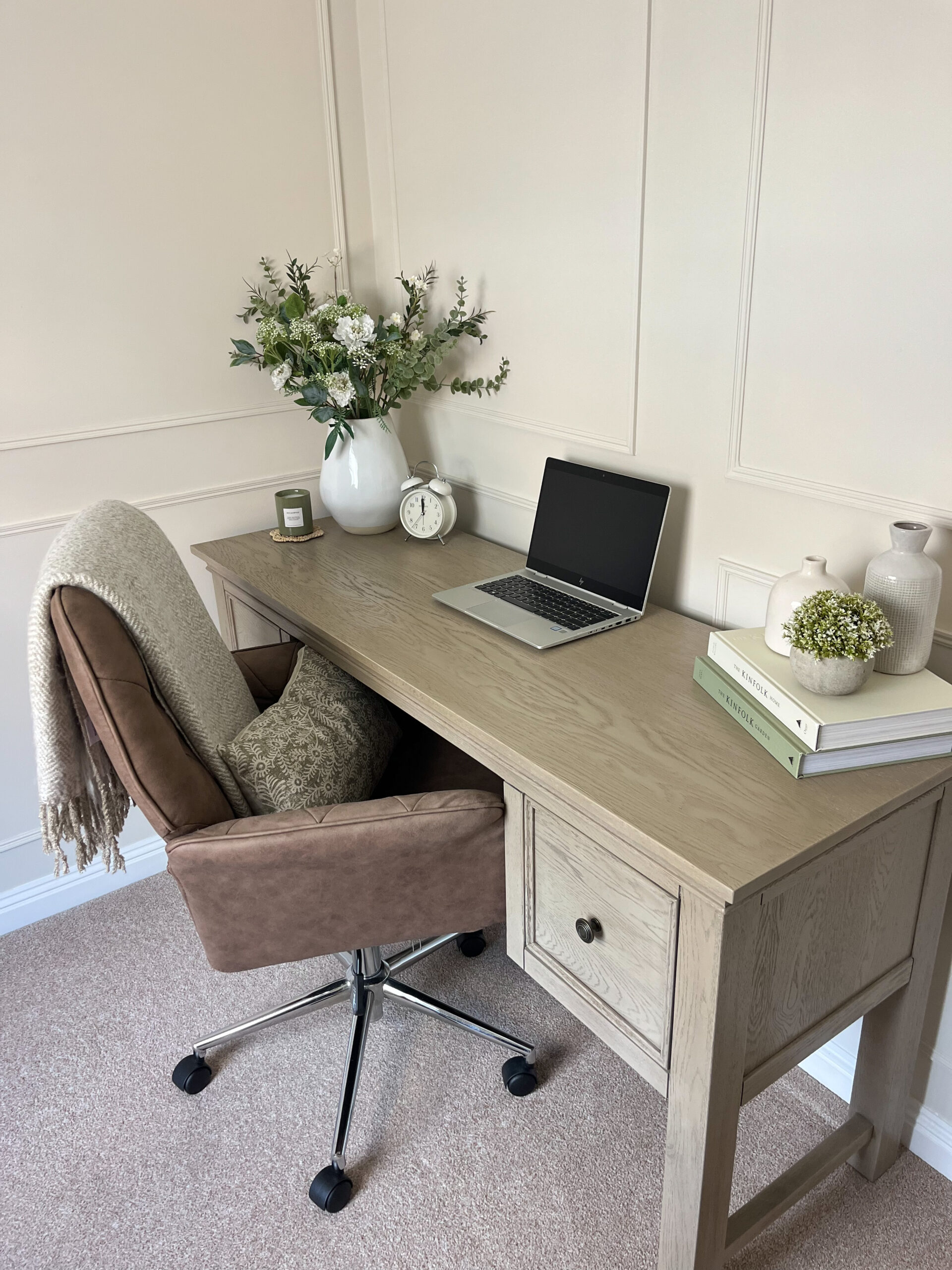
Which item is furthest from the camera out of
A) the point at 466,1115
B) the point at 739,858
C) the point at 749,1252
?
the point at 466,1115

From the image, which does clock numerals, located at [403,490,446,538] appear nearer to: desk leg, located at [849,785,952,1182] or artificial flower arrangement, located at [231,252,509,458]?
artificial flower arrangement, located at [231,252,509,458]

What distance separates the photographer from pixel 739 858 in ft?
3.42

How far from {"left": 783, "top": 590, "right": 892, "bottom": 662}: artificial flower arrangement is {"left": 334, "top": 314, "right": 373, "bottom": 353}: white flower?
1.16m

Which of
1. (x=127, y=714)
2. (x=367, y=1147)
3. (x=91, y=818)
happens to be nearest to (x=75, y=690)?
(x=127, y=714)

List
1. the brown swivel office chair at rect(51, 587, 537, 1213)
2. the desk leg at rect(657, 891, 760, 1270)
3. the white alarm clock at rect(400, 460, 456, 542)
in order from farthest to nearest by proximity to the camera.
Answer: the white alarm clock at rect(400, 460, 456, 542) < the brown swivel office chair at rect(51, 587, 537, 1213) < the desk leg at rect(657, 891, 760, 1270)

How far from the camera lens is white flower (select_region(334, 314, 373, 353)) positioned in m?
1.99

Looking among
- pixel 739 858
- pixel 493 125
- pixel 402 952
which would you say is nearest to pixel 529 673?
pixel 739 858

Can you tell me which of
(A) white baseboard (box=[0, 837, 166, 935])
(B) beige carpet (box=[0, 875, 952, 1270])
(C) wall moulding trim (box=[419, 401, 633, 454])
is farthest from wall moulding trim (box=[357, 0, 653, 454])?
(A) white baseboard (box=[0, 837, 166, 935])

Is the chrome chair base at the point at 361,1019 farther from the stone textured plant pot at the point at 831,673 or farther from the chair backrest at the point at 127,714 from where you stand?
the stone textured plant pot at the point at 831,673

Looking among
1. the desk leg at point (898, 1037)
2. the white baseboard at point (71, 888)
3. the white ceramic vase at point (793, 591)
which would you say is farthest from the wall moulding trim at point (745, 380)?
the white baseboard at point (71, 888)

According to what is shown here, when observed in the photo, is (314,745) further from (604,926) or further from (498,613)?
(604,926)

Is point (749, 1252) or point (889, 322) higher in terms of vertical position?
point (889, 322)

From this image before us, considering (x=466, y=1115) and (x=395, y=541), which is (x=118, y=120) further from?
(x=466, y=1115)

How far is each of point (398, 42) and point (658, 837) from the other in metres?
1.83
